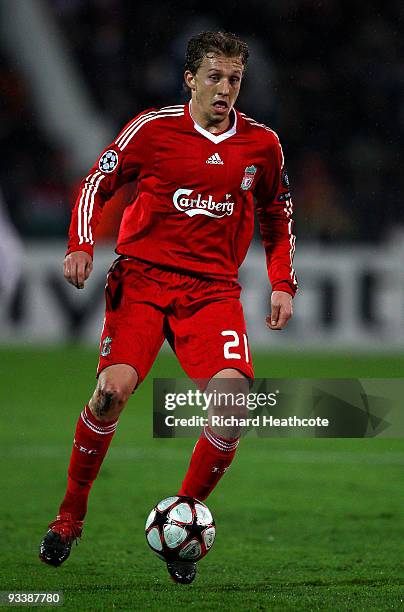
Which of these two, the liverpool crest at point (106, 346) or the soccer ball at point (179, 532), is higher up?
the liverpool crest at point (106, 346)

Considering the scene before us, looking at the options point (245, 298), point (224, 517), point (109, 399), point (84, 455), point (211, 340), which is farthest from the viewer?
point (245, 298)

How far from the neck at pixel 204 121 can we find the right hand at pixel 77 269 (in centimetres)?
74

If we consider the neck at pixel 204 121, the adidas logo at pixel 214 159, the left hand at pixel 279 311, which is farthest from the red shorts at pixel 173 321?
the neck at pixel 204 121

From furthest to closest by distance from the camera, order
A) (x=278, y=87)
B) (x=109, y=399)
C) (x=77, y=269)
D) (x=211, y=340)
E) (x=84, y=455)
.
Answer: (x=278, y=87), (x=84, y=455), (x=211, y=340), (x=109, y=399), (x=77, y=269)

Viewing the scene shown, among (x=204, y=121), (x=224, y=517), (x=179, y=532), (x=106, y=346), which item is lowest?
(x=224, y=517)

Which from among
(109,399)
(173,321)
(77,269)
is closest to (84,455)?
(109,399)

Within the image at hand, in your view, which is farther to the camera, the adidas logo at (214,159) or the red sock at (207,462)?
the adidas logo at (214,159)

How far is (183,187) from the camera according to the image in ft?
14.6

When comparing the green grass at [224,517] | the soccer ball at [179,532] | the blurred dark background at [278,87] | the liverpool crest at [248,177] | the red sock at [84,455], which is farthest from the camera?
the blurred dark background at [278,87]

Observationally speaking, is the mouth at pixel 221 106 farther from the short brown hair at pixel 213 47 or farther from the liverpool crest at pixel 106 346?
the liverpool crest at pixel 106 346

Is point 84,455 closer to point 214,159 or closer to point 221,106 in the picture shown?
point 214,159

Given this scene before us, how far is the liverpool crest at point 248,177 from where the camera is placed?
4.50 meters

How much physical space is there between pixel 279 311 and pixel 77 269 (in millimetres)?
792

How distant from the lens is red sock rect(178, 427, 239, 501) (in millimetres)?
4359
